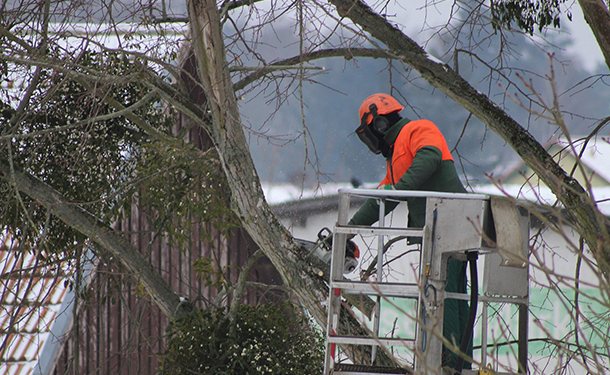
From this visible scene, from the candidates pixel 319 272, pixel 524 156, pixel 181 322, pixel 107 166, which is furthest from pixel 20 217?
pixel 524 156

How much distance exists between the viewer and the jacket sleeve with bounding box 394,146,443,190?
3.25 metres

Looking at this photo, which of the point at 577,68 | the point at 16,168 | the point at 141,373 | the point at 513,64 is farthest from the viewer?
the point at 513,64

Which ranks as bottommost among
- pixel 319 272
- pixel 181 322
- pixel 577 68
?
pixel 181 322

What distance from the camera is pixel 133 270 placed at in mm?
5000

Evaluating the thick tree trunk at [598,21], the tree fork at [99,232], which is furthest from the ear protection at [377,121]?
the tree fork at [99,232]

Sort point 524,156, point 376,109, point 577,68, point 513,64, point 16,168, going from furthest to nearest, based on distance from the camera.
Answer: point 513,64 → point 577,68 → point 16,168 → point 524,156 → point 376,109

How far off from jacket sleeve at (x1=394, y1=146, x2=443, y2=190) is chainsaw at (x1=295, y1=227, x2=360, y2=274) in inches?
15.9

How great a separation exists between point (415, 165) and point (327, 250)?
0.80 meters

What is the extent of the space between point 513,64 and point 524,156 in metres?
8.35

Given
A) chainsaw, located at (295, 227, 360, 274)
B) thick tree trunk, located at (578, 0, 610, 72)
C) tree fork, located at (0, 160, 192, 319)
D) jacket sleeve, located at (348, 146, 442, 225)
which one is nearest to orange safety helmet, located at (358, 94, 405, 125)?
jacket sleeve, located at (348, 146, 442, 225)

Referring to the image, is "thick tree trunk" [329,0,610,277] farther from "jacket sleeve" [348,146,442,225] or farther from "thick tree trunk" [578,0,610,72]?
"jacket sleeve" [348,146,442,225]

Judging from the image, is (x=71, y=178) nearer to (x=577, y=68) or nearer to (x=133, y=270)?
(x=133, y=270)

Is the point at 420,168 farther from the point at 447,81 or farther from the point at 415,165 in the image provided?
the point at 447,81

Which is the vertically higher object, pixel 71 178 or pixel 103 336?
pixel 71 178
